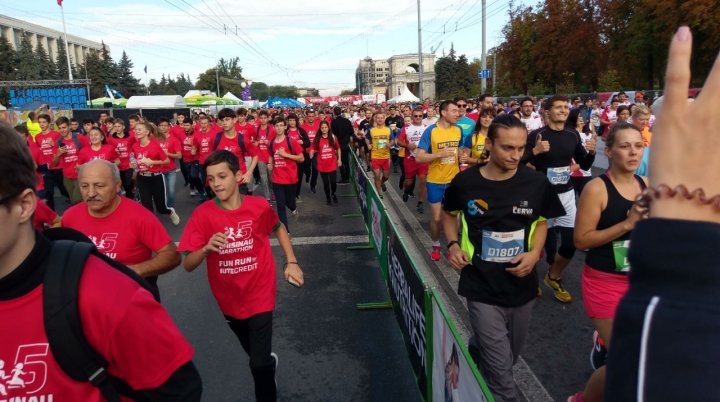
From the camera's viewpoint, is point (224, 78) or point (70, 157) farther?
point (224, 78)

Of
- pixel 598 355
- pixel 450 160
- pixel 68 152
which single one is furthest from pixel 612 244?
pixel 68 152

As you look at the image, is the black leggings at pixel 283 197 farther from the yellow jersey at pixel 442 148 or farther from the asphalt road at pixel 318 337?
the yellow jersey at pixel 442 148

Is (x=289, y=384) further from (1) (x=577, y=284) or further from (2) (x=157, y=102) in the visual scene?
(2) (x=157, y=102)

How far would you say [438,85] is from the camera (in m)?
107

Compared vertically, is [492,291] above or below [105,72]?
below

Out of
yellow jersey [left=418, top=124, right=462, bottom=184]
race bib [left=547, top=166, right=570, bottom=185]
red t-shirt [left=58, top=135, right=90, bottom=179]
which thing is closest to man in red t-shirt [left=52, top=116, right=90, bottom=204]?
red t-shirt [left=58, top=135, right=90, bottom=179]

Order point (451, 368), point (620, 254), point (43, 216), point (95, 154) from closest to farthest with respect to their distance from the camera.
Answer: point (451, 368) → point (620, 254) → point (43, 216) → point (95, 154)

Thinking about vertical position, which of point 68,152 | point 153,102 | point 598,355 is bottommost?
point 598,355

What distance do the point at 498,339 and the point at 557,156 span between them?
3369 mm

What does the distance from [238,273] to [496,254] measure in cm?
184

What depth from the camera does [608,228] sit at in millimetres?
3258

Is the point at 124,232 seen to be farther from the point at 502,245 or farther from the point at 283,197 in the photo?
the point at 283,197

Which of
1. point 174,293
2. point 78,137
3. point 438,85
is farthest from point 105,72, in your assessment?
point 174,293

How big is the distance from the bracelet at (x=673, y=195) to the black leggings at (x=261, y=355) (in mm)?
3120
